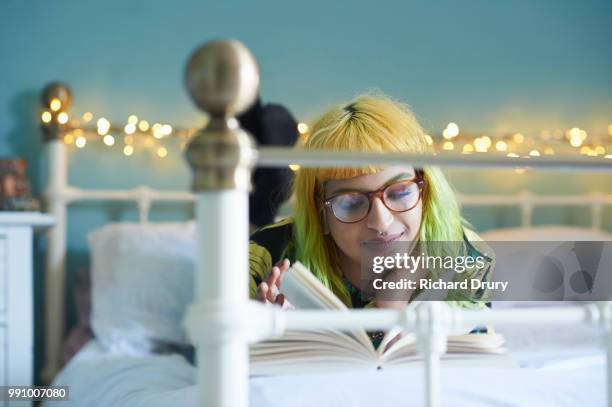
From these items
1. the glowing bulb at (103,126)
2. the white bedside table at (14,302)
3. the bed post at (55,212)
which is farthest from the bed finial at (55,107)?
the white bedside table at (14,302)

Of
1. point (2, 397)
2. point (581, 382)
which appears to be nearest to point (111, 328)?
point (2, 397)

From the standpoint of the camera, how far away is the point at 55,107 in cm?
196

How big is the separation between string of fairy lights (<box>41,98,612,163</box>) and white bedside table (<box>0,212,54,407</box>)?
0.41 metres

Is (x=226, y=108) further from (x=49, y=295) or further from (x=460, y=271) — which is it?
(x=49, y=295)

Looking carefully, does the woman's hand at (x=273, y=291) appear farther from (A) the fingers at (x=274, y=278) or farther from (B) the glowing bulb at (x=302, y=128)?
(B) the glowing bulb at (x=302, y=128)

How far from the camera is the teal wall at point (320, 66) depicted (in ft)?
6.80

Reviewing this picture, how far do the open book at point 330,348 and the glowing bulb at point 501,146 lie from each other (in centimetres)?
157

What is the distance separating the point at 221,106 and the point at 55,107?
5.18 ft

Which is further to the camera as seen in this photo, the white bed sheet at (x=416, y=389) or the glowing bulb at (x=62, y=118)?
the glowing bulb at (x=62, y=118)

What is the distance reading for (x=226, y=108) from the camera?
532mm

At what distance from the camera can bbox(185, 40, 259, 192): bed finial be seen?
1.71 ft

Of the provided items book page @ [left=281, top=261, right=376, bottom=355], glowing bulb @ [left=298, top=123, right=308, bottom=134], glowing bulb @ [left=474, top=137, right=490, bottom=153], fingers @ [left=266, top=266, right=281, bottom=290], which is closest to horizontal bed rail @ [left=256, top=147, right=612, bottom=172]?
book page @ [left=281, top=261, right=376, bottom=355]

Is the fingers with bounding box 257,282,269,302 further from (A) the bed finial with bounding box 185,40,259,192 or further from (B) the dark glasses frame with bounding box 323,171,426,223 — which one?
(A) the bed finial with bounding box 185,40,259,192

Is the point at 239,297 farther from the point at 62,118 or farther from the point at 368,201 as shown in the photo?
the point at 62,118
